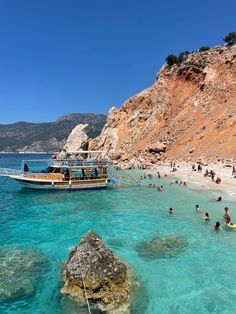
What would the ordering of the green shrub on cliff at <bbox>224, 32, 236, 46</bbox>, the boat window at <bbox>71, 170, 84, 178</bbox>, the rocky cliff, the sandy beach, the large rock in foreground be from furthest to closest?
the green shrub on cliff at <bbox>224, 32, 236, 46</bbox> < the rocky cliff < the boat window at <bbox>71, 170, 84, 178</bbox> < the sandy beach < the large rock in foreground

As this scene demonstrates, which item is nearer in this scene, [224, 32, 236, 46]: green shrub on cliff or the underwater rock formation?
the underwater rock formation

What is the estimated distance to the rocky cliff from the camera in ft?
216

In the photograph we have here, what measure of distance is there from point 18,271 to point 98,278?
17.4 ft

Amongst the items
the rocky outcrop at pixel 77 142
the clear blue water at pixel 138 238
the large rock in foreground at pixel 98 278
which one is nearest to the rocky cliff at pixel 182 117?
the rocky outcrop at pixel 77 142

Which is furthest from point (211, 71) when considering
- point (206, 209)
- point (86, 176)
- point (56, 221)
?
point (56, 221)

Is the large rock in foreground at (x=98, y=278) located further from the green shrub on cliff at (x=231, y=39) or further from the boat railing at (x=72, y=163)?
the green shrub on cliff at (x=231, y=39)

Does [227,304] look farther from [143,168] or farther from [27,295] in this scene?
[143,168]

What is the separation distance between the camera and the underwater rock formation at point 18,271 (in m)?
13.7

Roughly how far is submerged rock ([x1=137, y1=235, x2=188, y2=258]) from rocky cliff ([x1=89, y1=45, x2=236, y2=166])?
124ft

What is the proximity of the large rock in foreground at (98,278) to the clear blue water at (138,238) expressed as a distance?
0.61m

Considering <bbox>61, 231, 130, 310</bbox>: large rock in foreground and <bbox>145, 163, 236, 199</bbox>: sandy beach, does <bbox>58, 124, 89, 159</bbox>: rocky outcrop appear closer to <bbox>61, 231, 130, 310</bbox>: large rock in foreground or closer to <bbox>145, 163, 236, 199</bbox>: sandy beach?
<bbox>145, 163, 236, 199</bbox>: sandy beach

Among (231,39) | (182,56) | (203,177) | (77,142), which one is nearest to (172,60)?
(182,56)

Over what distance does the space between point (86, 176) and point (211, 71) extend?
51.1 meters

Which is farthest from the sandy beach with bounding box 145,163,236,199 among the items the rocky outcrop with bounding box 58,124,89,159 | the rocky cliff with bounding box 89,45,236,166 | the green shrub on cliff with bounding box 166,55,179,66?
the rocky outcrop with bounding box 58,124,89,159
